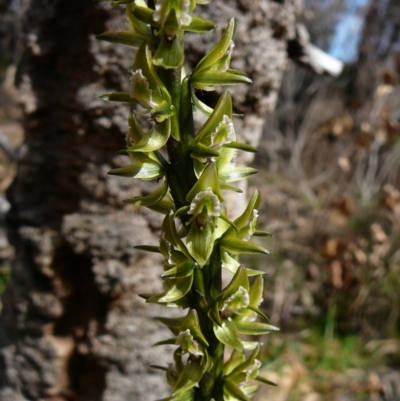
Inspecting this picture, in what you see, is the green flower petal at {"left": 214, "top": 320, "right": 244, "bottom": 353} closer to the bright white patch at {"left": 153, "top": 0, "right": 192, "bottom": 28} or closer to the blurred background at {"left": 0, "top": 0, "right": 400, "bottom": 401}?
the bright white patch at {"left": 153, "top": 0, "right": 192, "bottom": 28}

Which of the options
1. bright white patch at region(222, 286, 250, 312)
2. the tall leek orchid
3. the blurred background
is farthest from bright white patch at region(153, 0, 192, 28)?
the blurred background

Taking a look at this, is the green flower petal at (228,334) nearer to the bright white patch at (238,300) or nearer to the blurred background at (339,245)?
the bright white patch at (238,300)

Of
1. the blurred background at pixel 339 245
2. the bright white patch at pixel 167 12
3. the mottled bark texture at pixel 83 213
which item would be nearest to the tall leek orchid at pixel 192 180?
the bright white patch at pixel 167 12

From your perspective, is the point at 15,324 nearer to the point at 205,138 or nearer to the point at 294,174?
the point at 205,138

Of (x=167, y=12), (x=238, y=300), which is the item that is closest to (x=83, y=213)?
(x=238, y=300)

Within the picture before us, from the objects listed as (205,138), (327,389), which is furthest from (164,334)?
(327,389)

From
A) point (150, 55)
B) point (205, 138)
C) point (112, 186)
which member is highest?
point (150, 55)
